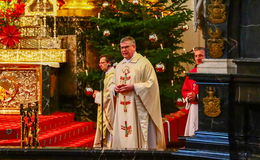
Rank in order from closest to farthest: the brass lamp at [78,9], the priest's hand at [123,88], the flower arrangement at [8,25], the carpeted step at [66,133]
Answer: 1. the priest's hand at [123,88]
2. the carpeted step at [66,133]
3. the flower arrangement at [8,25]
4. the brass lamp at [78,9]

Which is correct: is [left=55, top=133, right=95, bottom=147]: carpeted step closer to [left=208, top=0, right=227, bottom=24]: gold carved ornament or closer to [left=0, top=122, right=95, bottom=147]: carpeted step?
[left=0, top=122, right=95, bottom=147]: carpeted step

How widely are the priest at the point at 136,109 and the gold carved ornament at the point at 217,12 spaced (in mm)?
2573

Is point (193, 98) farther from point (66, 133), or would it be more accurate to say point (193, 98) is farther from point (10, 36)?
point (10, 36)

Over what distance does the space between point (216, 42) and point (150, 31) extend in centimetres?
699

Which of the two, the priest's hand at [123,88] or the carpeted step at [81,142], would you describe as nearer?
the priest's hand at [123,88]


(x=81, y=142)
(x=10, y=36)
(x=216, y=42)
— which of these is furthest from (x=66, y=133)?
(x=216, y=42)

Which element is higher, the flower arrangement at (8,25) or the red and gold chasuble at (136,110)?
the flower arrangement at (8,25)

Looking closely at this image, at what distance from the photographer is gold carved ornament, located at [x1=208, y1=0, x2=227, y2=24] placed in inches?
315

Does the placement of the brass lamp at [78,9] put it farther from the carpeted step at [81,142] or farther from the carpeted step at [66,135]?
the carpeted step at [81,142]

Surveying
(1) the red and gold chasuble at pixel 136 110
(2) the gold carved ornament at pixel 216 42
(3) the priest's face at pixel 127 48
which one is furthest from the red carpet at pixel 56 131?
(2) the gold carved ornament at pixel 216 42

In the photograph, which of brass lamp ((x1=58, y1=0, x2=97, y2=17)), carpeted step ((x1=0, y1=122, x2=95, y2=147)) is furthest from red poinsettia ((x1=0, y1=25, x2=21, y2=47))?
carpeted step ((x1=0, y1=122, x2=95, y2=147))

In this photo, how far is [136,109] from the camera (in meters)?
10.6

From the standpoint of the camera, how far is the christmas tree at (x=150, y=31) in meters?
14.6

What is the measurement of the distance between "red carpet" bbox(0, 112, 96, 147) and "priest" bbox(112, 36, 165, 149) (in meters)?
2.16
